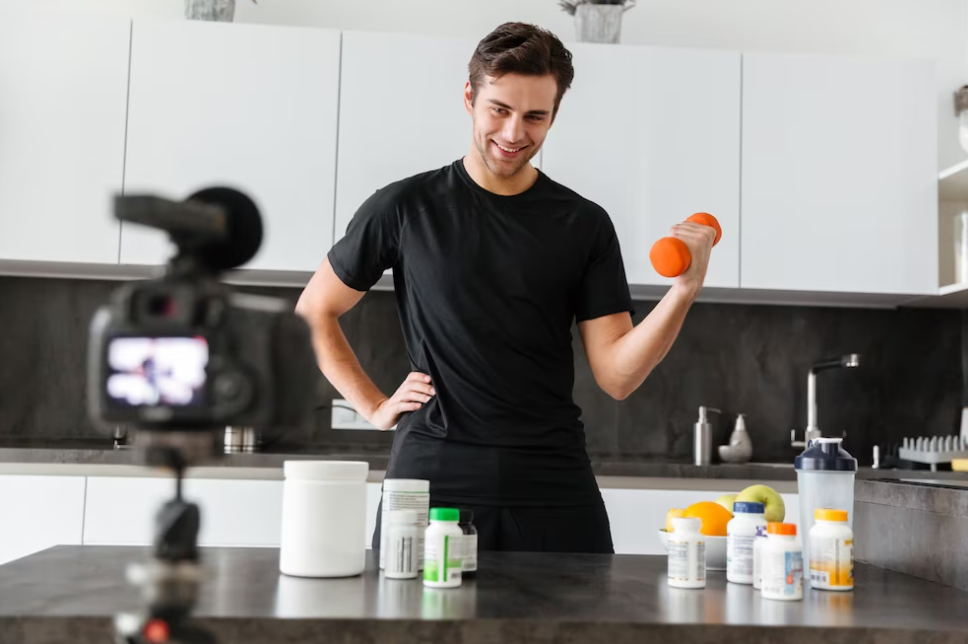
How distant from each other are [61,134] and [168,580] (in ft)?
8.62

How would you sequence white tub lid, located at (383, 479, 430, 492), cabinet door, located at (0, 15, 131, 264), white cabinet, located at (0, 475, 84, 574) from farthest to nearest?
cabinet door, located at (0, 15, 131, 264) < white cabinet, located at (0, 475, 84, 574) < white tub lid, located at (383, 479, 430, 492)

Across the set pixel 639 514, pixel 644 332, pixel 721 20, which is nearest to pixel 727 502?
pixel 644 332

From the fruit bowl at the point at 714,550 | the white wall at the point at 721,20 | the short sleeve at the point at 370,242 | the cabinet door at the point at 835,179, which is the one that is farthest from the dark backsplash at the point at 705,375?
the fruit bowl at the point at 714,550

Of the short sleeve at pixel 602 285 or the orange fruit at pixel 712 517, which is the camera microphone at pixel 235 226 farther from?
the short sleeve at pixel 602 285

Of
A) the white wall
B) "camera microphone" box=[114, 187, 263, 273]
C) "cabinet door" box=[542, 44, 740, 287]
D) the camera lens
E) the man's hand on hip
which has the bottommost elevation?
the man's hand on hip

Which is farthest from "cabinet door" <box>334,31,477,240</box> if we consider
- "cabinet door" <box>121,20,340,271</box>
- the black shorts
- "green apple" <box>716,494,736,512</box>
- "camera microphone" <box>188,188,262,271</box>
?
"camera microphone" <box>188,188,262,271</box>

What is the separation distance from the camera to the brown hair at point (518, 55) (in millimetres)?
1631

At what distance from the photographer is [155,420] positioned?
0.61m

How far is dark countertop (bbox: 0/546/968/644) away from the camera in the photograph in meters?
0.93

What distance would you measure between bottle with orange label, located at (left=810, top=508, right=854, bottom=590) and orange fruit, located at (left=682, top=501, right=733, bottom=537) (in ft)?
0.56

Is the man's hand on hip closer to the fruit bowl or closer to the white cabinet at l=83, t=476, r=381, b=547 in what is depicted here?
the fruit bowl

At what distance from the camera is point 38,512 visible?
265 cm

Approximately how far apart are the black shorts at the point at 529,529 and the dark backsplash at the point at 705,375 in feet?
5.51

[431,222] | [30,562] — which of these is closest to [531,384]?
[431,222]
